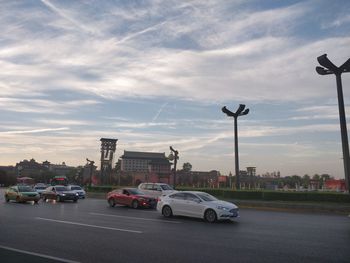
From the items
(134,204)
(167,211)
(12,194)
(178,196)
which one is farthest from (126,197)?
(12,194)

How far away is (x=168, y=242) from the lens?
12.0 meters

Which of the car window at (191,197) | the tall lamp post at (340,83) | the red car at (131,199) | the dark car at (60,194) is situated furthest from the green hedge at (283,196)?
the car window at (191,197)

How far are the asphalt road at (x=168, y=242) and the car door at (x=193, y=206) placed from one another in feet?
4.98

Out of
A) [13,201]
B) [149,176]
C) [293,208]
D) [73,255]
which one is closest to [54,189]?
[13,201]

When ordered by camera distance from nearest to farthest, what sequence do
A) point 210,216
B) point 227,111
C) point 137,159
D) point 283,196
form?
1. point 210,216
2. point 283,196
3. point 227,111
4. point 137,159

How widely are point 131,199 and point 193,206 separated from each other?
9.63 m

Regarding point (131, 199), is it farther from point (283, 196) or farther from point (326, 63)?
point (326, 63)

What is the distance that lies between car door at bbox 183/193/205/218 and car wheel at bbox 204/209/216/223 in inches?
10.9

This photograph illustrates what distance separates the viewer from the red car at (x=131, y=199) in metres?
27.2

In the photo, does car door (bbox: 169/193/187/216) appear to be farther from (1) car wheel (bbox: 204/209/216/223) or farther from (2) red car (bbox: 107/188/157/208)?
(2) red car (bbox: 107/188/157/208)

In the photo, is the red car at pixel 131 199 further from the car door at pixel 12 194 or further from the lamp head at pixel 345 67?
the lamp head at pixel 345 67

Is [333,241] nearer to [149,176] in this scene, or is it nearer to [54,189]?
[54,189]

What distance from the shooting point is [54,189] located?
→ 3559cm

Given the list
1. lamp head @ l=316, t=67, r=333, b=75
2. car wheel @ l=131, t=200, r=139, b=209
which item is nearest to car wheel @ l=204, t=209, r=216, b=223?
car wheel @ l=131, t=200, r=139, b=209
